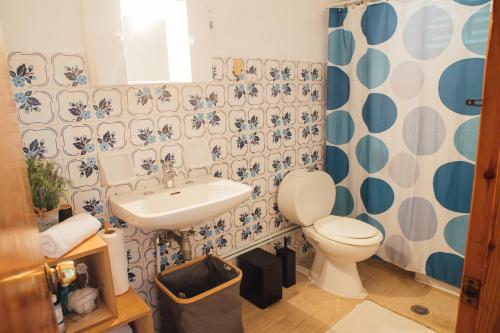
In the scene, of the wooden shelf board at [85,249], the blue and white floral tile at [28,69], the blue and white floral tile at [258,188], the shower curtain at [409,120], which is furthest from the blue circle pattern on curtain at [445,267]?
the blue and white floral tile at [28,69]

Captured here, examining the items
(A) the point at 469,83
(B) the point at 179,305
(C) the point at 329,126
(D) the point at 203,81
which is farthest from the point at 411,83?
(B) the point at 179,305

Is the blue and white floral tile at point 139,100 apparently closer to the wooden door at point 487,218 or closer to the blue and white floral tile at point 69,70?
the blue and white floral tile at point 69,70

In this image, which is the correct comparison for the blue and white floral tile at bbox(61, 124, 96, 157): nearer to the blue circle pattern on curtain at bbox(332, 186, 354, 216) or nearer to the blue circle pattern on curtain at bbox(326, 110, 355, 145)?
the blue circle pattern on curtain at bbox(326, 110, 355, 145)

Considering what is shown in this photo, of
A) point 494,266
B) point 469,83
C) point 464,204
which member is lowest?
point 464,204

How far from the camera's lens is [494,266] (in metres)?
0.61

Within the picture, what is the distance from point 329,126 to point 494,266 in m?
2.10

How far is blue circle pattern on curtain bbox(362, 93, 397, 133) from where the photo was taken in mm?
2281

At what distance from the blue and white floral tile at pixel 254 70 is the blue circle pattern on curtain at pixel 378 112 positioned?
31.2 inches

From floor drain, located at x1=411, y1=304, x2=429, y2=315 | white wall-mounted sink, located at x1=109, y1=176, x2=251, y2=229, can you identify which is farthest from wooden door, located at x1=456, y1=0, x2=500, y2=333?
floor drain, located at x1=411, y1=304, x2=429, y2=315

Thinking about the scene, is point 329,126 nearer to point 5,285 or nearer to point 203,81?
point 203,81

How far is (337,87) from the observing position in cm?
256

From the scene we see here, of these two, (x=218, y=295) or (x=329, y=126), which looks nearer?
(x=218, y=295)

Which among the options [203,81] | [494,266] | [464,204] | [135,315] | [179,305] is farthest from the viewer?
[464,204]

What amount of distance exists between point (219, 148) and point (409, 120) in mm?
1223
